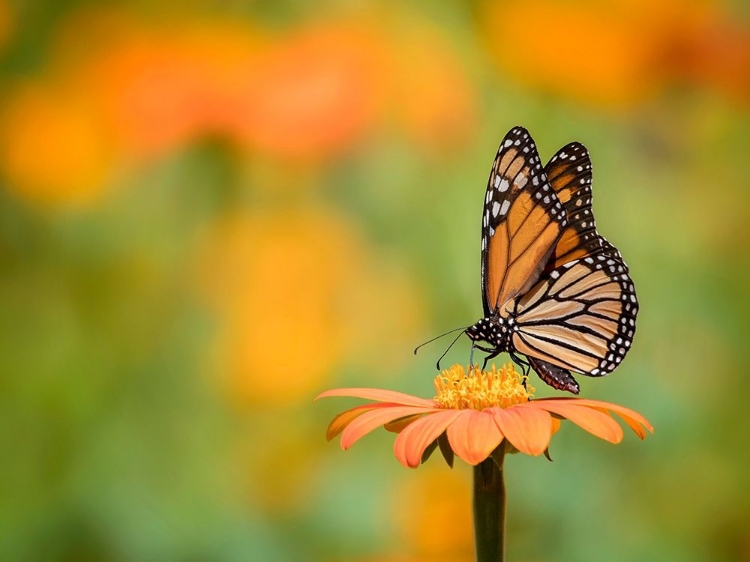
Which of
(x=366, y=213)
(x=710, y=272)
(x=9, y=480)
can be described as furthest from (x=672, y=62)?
(x=9, y=480)

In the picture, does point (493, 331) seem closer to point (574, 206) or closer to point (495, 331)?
point (495, 331)

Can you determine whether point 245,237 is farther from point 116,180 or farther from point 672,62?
point 672,62

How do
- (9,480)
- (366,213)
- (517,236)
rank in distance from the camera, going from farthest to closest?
(366,213)
(9,480)
(517,236)

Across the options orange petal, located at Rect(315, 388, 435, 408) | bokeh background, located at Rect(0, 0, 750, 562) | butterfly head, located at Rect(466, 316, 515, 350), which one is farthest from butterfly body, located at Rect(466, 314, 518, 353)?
bokeh background, located at Rect(0, 0, 750, 562)

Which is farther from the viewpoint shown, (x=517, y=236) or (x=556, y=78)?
(x=556, y=78)

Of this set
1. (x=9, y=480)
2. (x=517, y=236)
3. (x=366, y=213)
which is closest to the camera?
(x=517, y=236)

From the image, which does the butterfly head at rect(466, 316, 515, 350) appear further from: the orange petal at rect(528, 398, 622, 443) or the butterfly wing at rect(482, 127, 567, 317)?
the orange petal at rect(528, 398, 622, 443)
